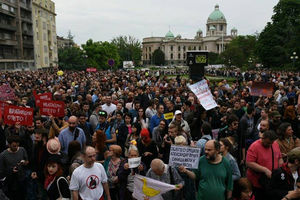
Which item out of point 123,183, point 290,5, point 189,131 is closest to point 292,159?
point 123,183

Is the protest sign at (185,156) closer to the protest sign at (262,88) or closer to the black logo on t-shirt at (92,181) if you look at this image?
the black logo on t-shirt at (92,181)

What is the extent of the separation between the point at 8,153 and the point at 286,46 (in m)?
55.9

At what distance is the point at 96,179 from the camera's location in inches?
178

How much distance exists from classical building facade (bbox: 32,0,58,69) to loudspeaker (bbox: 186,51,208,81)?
4793 centimetres

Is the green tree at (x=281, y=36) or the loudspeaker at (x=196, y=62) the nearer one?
the loudspeaker at (x=196, y=62)

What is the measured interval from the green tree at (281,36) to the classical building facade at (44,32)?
43367 millimetres

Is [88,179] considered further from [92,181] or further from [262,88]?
[262,88]

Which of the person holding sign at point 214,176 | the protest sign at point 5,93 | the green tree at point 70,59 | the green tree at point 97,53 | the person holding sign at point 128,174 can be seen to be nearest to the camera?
the person holding sign at point 214,176

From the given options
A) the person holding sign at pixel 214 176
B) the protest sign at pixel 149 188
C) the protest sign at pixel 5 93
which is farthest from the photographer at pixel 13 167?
the protest sign at pixel 5 93

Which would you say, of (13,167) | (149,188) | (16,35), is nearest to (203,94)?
(149,188)

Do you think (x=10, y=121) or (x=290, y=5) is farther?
(x=290, y=5)

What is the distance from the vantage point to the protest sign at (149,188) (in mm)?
4449

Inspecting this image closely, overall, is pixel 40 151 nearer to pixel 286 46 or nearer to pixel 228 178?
pixel 228 178

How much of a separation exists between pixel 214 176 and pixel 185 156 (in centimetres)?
52
